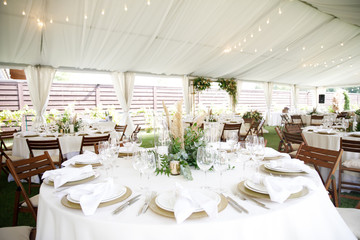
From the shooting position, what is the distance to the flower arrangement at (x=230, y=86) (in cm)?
1111

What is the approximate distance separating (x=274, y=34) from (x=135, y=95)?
22.8ft

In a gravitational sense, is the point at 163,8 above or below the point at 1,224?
above

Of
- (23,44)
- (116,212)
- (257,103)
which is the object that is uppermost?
(23,44)

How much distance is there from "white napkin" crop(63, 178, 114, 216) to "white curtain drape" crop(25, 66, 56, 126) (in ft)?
23.7

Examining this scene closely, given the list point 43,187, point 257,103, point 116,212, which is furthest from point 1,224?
point 257,103

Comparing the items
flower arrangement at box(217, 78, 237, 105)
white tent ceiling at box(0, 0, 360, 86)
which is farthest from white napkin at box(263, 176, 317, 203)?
flower arrangement at box(217, 78, 237, 105)

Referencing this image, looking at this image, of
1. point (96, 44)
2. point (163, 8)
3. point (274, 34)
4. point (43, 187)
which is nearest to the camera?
→ point (43, 187)

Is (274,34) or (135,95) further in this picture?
(135,95)

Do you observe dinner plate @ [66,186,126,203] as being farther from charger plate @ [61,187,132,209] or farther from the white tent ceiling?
the white tent ceiling

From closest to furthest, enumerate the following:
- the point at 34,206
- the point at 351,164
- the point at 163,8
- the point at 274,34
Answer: the point at 34,206 < the point at 351,164 < the point at 163,8 < the point at 274,34

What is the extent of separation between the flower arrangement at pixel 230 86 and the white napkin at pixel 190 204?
408 inches

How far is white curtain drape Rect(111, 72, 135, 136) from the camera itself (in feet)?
28.0

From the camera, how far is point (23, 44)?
5.93 metres

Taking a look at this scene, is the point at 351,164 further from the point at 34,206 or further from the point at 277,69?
the point at 277,69
